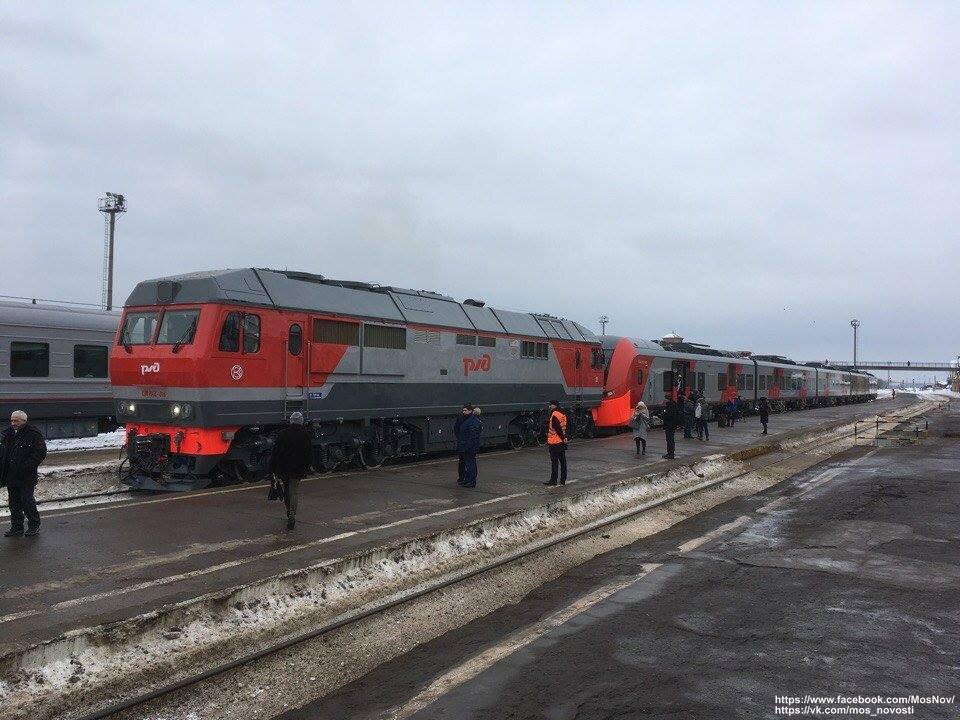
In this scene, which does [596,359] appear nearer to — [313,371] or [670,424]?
[670,424]

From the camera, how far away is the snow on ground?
68.2 feet

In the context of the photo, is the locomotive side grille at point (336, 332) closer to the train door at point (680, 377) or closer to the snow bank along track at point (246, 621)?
the snow bank along track at point (246, 621)

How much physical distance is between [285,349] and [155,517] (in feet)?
15.0

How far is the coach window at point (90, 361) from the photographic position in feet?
71.1

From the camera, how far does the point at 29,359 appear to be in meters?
20.4

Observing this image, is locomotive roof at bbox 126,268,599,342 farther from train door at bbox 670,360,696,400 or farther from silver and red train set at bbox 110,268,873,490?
train door at bbox 670,360,696,400

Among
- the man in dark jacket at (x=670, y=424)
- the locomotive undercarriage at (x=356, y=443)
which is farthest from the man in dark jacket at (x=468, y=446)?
the man in dark jacket at (x=670, y=424)

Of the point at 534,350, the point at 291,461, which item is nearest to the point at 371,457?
the point at 291,461

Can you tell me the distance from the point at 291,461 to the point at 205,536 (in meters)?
1.54

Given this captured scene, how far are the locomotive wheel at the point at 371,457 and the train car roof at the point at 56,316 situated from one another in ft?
33.6

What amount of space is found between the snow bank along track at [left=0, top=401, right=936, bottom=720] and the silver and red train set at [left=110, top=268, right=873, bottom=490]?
5863mm

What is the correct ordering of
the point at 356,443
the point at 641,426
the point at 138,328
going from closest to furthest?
1. the point at 138,328
2. the point at 356,443
3. the point at 641,426

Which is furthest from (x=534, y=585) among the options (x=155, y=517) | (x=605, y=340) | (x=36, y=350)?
(x=605, y=340)

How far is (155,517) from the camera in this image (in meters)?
11.4
